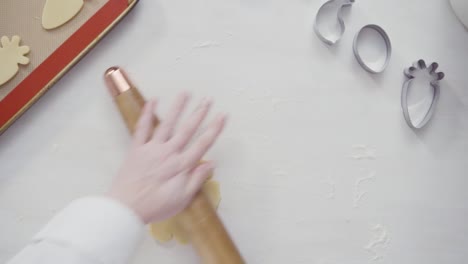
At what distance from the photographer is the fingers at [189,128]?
42cm

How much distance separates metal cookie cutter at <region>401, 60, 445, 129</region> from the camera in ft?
1.70

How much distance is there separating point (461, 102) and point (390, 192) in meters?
0.15

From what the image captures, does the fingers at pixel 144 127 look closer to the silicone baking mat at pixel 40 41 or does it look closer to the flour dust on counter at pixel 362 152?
the silicone baking mat at pixel 40 41

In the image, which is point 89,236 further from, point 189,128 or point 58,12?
point 58,12

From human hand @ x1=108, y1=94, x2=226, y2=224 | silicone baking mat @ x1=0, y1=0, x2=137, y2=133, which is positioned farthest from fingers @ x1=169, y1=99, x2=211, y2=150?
silicone baking mat @ x1=0, y1=0, x2=137, y2=133

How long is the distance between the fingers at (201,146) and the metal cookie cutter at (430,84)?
0.73ft

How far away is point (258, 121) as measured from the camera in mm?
497

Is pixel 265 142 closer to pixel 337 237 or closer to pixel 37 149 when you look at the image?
pixel 337 237

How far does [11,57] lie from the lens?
465mm

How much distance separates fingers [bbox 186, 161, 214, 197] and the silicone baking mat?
18cm

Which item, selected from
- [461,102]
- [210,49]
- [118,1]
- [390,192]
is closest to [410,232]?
[390,192]

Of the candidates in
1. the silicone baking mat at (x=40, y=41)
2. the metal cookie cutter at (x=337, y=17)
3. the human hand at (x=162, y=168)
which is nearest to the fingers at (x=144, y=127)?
the human hand at (x=162, y=168)

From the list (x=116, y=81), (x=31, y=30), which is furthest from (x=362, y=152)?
(x=31, y=30)

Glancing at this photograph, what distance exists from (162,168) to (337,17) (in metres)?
0.28
